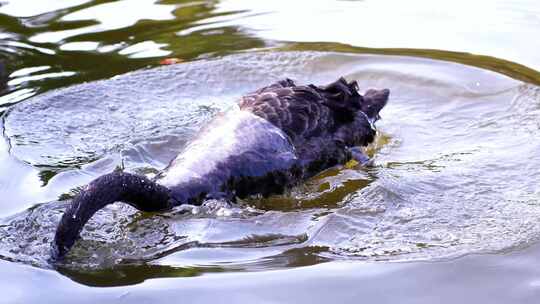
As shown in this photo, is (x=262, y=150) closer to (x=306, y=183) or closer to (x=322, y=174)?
(x=306, y=183)

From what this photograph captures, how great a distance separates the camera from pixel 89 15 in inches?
368

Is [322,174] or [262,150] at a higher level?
[262,150]

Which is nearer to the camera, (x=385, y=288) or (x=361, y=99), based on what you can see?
(x=385, y=288)

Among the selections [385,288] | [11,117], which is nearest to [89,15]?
[11,117]

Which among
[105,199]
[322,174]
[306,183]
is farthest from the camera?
[322,174]

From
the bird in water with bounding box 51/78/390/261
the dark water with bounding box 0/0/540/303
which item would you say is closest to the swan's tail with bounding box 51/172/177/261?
the bird in water with bounding box 51/78/390/261

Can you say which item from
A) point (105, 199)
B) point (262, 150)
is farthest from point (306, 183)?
point (105, 199)

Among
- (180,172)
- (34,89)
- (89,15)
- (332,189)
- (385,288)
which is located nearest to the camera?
(385,288)

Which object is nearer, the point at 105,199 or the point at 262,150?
the point at 105,199

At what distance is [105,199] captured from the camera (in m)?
4.98

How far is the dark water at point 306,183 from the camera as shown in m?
4.70

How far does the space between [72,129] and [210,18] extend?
2.79 meters

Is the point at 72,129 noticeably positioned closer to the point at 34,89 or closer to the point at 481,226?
the point at 34,89

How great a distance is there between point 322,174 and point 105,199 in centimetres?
178
